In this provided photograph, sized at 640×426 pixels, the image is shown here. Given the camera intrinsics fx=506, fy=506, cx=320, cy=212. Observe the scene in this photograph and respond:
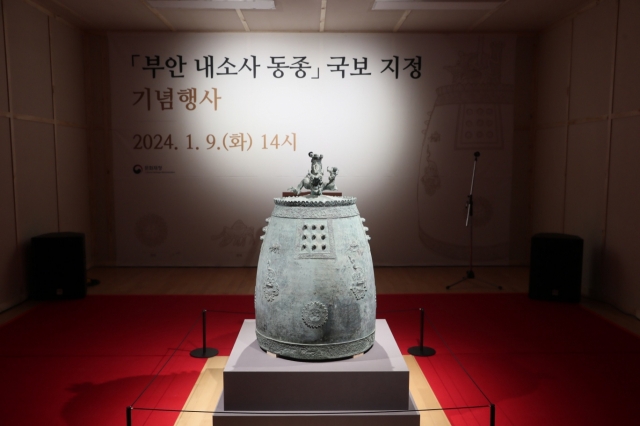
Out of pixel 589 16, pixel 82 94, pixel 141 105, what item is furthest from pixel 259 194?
pixel 589 16

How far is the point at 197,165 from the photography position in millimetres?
7527

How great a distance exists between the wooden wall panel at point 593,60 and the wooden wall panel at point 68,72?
6745mm

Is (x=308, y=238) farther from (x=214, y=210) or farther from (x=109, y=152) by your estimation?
(x=109, y=152)

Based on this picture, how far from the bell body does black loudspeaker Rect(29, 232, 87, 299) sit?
3.63 metres

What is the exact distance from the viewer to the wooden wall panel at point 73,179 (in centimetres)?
680

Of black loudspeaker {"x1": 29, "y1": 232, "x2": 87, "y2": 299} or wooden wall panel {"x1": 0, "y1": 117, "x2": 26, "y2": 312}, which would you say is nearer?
wooden wall panel {"x1": 0, "y1": 117, "x2": 26, "y2": 312}

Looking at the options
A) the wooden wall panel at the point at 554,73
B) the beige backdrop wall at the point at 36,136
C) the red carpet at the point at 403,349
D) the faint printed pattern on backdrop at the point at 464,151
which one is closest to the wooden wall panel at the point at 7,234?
the beige backdrop wall at the point at 36,136

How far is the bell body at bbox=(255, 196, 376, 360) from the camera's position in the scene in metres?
3.06

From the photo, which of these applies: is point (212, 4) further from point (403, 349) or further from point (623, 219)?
point (623, 219)

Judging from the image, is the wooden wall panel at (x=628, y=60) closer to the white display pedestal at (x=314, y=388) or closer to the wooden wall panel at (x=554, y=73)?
the wooden wall panel at (x=554, y=73)

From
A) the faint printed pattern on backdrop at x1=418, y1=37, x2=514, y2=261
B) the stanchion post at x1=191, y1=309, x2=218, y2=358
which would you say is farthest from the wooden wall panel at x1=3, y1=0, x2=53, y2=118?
the faint printed pattern on backdrop at x1=418, y1=37, x2=514, y2=261

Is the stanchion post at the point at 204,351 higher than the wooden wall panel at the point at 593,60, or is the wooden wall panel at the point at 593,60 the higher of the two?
the wooden wall panel at the point at 593,60

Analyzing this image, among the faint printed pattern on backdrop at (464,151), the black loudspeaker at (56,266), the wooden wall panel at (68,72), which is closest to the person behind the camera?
the black loudspeaker at (56,266)

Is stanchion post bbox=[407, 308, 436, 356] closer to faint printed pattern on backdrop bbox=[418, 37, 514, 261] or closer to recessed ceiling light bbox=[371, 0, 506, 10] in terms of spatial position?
faint printed pattern on backdrop bbox=[418, 37, 514, 261]
